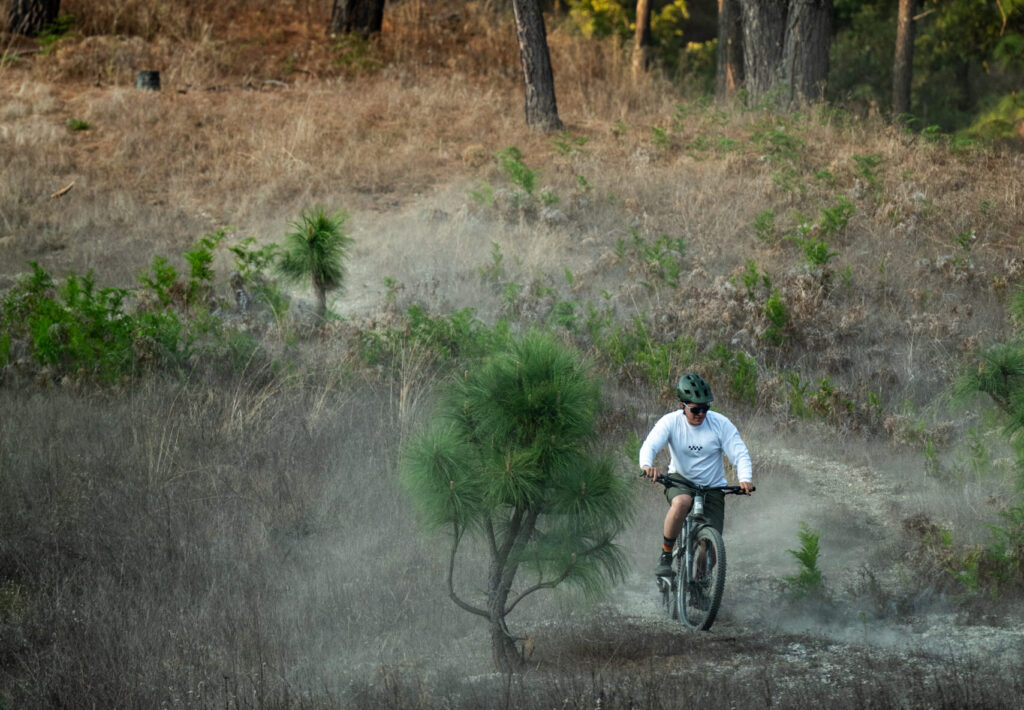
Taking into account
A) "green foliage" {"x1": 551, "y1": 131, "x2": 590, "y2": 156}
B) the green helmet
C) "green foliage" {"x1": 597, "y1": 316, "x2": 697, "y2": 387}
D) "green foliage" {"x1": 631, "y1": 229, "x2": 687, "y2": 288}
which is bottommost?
"green foliage" {"x1": 597, "y1": 316, "x2": 697, "y2": 387}

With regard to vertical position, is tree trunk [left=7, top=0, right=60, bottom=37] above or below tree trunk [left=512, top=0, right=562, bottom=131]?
above

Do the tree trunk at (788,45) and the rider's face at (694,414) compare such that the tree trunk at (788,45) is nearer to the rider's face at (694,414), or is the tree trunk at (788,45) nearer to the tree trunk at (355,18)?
the tree trunk at (355,18)

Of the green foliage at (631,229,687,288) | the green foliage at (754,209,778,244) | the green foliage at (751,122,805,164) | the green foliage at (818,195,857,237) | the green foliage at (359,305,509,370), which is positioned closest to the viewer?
the green foliage at (359,305,509,370)

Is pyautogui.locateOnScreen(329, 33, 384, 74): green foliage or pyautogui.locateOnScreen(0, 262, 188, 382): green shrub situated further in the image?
pyautogui.locateOnScreen(329, 33, 384, 74): green foliage

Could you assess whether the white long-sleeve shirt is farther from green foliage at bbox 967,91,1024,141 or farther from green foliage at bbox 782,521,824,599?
green foliage at bbox 967,91,1024,141

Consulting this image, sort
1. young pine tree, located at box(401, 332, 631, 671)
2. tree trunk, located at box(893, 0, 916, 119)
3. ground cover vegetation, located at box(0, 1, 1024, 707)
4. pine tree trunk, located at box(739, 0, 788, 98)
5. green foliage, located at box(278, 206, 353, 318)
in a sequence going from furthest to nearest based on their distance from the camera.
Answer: tree trunk, located at box(893, 0, 916, 119), pine tree trunk, located at box(739, 0, 788, 98), green foliage, located at box(278, 206, 353, 318), ground cover vegetation, located at box(0, 1, 1024, 707), young pine tree, located at box(401, 332, 631, 671)

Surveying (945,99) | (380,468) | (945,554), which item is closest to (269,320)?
(380,468)

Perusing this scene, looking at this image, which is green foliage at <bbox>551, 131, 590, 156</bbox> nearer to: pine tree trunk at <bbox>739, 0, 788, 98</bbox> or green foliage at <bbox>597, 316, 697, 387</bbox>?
pine tree trunk at <bbox>739, 0, 788, 98</bbox>

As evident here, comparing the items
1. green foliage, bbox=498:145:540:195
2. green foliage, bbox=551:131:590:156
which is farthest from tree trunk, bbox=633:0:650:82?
green foliage, bbox=498:145:540:195

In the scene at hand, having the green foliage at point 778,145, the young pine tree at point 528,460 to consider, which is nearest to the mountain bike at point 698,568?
the young pine tree at point 528,460

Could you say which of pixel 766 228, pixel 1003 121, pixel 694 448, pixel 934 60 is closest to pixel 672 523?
pixel 694 448

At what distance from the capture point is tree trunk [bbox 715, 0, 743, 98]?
22078 millimetres

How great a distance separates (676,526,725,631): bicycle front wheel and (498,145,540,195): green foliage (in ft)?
27.5

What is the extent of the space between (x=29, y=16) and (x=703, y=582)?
57.3ft
